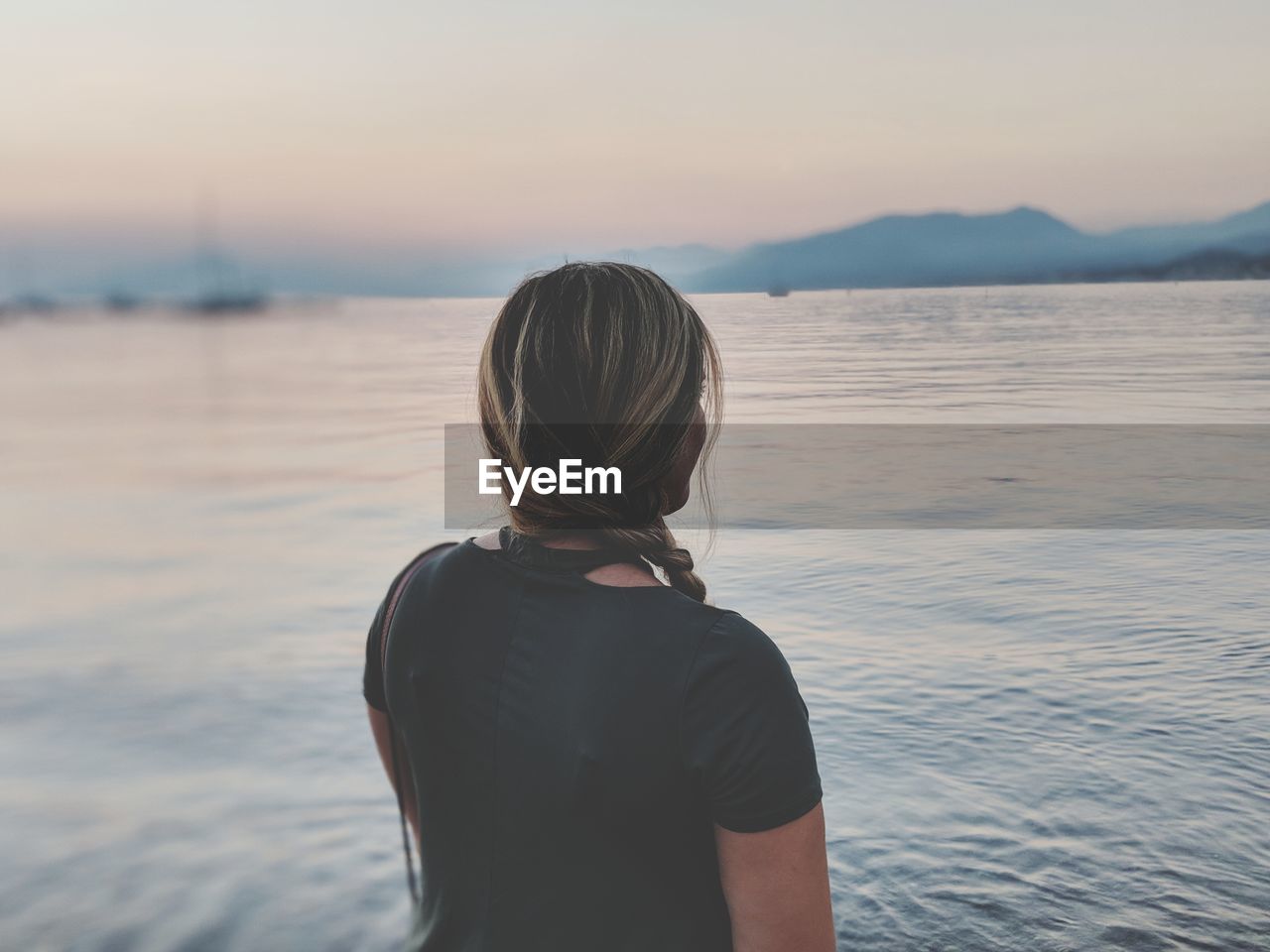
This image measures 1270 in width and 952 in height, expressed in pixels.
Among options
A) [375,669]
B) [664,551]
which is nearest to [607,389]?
[664,551]

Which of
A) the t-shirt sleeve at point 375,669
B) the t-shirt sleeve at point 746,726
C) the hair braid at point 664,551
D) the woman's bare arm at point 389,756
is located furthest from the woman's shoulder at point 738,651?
the woman's bare arm at point 389,756

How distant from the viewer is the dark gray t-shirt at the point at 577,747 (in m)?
1.29

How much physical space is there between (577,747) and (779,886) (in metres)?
0.31

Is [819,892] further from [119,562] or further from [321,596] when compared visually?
[119,562]

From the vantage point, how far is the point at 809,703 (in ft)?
23.5

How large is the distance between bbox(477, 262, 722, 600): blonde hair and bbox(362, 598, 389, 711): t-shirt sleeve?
347 mm

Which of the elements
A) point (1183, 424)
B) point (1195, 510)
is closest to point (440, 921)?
point (1195, 510)

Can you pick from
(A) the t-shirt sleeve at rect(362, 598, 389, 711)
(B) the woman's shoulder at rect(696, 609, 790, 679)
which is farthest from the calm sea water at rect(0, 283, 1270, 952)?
(B) the woman's shoulder at rect(696, 609, 790, 679)

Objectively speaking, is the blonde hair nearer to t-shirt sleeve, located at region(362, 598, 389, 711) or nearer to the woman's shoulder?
the woman's shoulder

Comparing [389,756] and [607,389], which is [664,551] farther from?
[389,756]

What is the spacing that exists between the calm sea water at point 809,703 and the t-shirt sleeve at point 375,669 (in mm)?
420

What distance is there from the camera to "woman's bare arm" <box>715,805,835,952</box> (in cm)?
135

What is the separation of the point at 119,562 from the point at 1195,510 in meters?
13.7

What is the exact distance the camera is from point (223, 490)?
18641 mm
